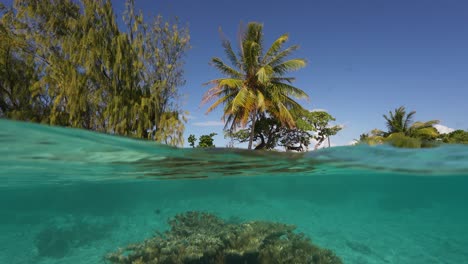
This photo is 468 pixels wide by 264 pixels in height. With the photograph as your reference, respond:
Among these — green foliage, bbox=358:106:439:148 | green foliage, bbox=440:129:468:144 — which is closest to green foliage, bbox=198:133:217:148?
green foliage, bbox=358:106:439:148

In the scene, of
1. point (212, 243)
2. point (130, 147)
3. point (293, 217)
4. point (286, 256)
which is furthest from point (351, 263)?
point (293, 217)

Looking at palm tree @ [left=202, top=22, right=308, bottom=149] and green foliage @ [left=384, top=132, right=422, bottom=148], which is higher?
palm tree @ [left=202, top=22, right=308, bottom=149]

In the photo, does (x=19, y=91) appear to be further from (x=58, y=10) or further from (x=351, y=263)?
(x=351, y=263)

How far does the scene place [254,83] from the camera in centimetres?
2214

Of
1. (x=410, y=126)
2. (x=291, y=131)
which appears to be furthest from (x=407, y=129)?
(x=291, y=131)

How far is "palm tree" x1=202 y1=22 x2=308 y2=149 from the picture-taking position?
20.8 meters

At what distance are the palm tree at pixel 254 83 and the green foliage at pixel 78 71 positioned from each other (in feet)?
22.9

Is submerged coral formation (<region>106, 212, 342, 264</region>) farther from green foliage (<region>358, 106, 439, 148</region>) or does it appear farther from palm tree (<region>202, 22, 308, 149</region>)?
green foliage (<region>358, 106, 439, 148</region>)

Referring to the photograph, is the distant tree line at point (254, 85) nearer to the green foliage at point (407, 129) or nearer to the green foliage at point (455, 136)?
the green foliage at point (407, 129)

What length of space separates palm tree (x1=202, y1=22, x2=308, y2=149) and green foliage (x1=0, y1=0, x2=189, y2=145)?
6991mm

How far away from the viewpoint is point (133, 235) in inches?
714

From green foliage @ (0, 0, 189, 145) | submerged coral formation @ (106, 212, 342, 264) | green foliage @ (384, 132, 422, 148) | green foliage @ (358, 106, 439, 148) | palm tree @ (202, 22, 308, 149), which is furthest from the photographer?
green foliage @ (358, 106, 439, 148)

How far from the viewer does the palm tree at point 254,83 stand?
68.2 ft

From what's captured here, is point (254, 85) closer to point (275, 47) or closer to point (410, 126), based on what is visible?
point (275, 47)
